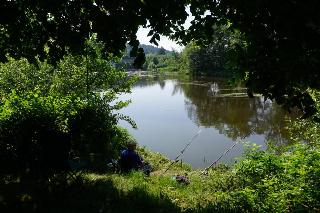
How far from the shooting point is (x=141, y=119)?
43.2 metres

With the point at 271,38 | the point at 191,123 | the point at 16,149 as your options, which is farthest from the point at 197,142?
the point at 271,38

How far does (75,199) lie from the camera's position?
25.5 ft

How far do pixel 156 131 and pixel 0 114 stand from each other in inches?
1071

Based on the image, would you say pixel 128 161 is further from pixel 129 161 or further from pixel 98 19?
pixel 98 19

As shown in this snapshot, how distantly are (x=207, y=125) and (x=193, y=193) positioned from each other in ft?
94.9

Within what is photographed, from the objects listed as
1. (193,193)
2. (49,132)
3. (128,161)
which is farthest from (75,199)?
(128,161)

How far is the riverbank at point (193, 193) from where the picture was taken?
675 centimetres

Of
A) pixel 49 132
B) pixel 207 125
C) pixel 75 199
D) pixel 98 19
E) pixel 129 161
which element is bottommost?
pixel 207 125

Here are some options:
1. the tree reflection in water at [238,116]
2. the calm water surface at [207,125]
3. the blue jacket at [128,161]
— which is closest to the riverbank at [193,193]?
the blue jacket at [128,161]

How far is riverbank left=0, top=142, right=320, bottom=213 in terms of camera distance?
6.75 m

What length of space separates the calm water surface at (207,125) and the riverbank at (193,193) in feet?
47.3

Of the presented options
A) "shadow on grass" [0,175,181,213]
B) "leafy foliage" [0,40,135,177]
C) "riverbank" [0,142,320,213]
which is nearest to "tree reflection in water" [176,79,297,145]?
"leafy foliage" [0,40,135,177]

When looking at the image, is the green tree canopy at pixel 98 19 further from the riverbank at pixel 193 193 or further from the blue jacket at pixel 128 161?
the blue jacket at pixel 128 161

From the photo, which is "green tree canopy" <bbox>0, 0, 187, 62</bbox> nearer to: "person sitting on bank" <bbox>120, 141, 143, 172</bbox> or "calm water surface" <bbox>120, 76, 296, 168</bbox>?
"person sitting on bank" <bbox>120, 141, 143, 172</bbox>
